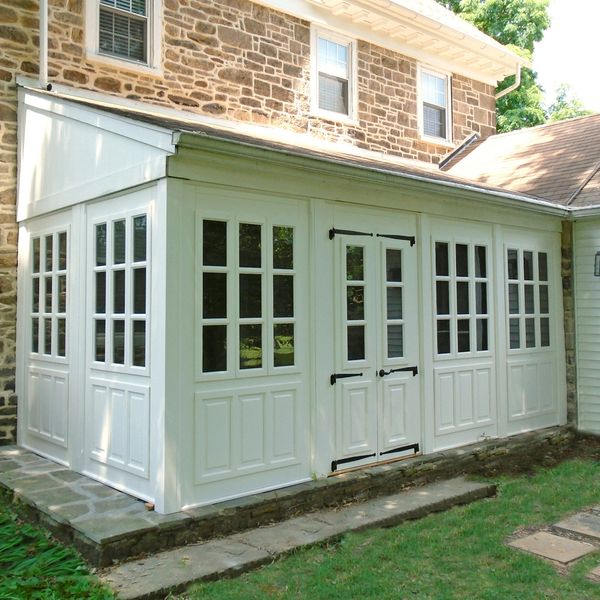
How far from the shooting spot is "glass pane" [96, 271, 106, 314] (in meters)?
5.57

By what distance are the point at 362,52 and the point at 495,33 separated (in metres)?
11.3

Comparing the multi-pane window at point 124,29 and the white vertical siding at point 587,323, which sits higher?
the multi-pane window at point 124,29

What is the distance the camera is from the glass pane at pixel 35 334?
22.2 ft

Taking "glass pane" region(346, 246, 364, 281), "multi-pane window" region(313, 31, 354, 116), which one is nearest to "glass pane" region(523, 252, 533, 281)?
"glass pane" region(346, 246, 364, 281)

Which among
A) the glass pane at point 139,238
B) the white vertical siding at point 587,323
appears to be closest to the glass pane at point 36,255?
the glass pane at point 139,238

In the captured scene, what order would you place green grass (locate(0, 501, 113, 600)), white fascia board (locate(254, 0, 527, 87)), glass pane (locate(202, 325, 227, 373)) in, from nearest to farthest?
green grass (locate(0, 501, 113, 600))
glass pane (locate(202, 325, 227, 373))
white fascia board (locate(254, 0, 527, 87))

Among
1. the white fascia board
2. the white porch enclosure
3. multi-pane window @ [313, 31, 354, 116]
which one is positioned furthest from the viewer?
multi-pane window @ [313, 31, 354, 116]

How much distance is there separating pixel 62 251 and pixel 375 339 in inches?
124

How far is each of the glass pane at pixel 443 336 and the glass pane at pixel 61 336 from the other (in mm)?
3746

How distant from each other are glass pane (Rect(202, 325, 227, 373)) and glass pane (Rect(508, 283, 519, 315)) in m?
3.99

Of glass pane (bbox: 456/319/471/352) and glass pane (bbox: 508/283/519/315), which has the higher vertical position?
glass pane (bbox: 508/283/519/315)

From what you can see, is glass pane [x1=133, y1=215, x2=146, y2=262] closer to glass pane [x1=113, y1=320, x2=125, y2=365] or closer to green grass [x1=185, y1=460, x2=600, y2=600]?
glass pane [x1=113, y1=320, x2=125, y2=365]

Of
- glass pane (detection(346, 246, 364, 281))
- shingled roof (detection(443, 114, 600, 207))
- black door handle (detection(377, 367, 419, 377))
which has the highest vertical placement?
shingled roof (detection(443, 114, 600, 207))

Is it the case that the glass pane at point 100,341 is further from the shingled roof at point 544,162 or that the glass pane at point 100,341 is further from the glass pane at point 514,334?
the shingled roof at point 544,162
